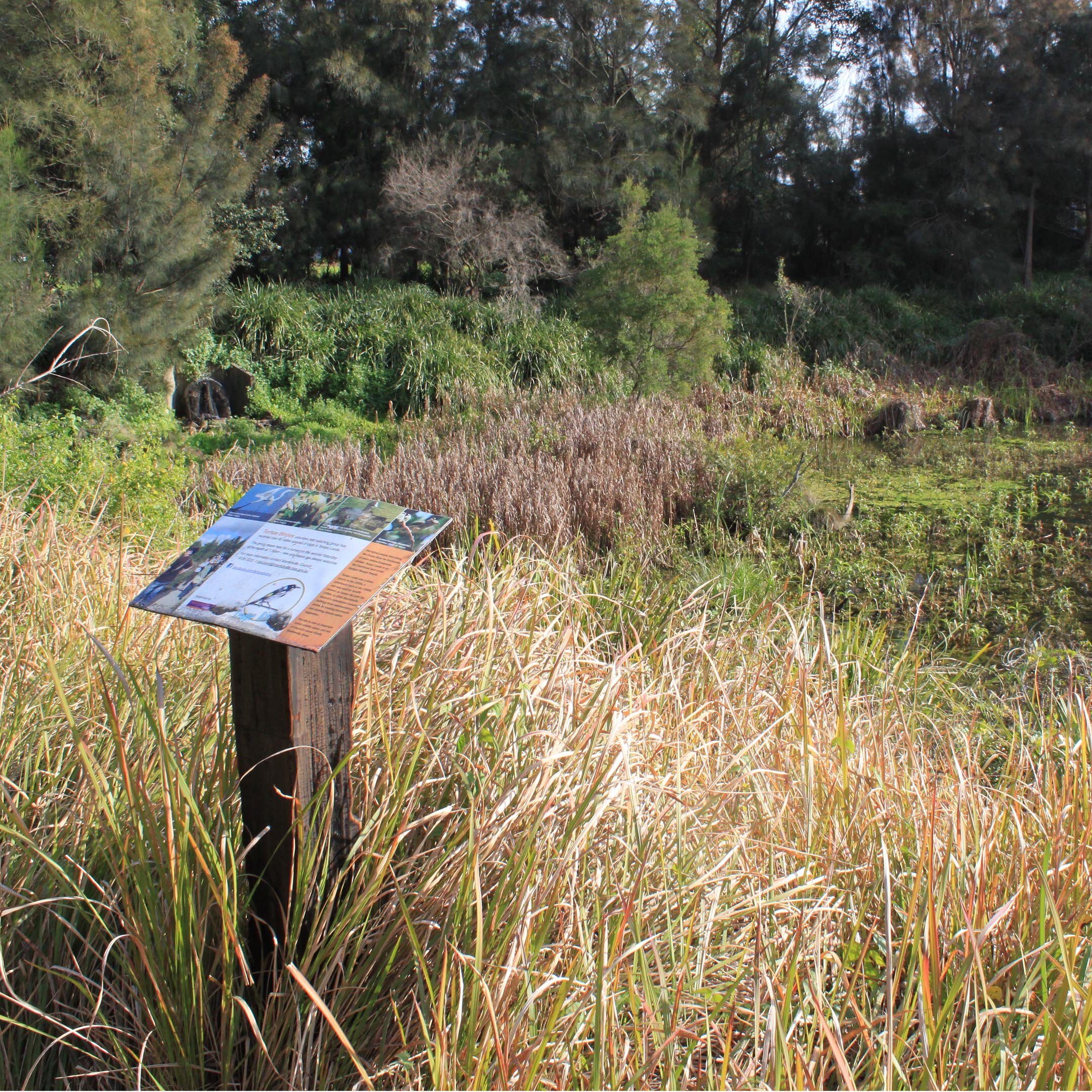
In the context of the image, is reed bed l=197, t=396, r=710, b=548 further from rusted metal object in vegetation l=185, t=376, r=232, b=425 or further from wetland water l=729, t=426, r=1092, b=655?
rusted metal object in vegetation l=185, t=376, r=232, b=425

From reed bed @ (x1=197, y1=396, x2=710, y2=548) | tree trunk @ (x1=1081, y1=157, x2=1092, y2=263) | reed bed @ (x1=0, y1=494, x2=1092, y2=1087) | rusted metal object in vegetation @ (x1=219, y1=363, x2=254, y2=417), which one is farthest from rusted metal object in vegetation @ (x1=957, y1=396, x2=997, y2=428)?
tree trunk @ (x1=1081, y1=157, x2=1092, y2=263)

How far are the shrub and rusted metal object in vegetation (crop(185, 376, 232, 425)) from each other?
4.60 metres

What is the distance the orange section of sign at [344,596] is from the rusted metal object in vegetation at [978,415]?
1194 centimetres

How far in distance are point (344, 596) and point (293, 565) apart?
0.13m

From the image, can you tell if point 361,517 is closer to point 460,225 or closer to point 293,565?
point 293,565

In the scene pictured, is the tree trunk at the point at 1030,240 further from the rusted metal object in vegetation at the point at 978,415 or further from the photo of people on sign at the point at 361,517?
the photo of people on sign at the point at 361,517

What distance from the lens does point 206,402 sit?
1141 cm

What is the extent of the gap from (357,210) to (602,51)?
5.88m

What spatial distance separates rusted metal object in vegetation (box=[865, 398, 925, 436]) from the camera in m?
11.3

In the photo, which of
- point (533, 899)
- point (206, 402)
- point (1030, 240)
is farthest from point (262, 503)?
point (1030, 240)

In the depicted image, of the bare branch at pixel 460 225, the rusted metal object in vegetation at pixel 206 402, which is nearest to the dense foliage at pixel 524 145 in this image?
the bare branch at pixel 460 225

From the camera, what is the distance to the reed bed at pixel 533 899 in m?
1.36

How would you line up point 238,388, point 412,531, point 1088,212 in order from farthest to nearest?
point 1088,212
point 238,388
point 412,531

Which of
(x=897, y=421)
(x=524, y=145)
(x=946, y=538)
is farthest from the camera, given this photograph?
(x=524, y=145)
